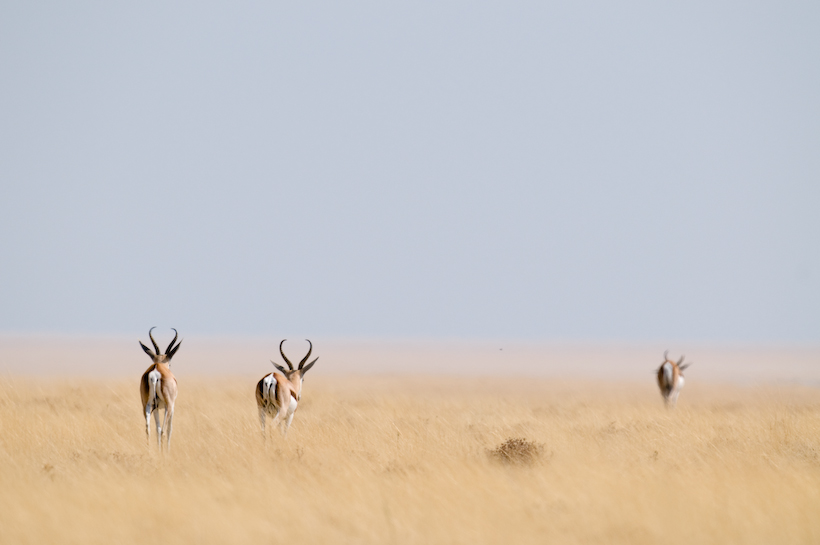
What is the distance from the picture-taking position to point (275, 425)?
13.0 m

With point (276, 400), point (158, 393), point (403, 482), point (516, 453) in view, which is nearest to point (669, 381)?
point (516, 453)

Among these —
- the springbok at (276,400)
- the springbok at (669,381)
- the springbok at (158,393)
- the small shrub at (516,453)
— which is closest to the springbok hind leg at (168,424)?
the springbok at (158,393)

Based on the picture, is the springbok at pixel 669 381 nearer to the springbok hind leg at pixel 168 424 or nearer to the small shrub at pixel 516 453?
the small shrub at pixel 516 453

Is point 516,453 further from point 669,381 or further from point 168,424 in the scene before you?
point 669,381

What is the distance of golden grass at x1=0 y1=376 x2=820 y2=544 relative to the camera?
7.00 m

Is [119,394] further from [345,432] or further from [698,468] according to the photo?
[698,468]

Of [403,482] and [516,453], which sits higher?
[516,453]

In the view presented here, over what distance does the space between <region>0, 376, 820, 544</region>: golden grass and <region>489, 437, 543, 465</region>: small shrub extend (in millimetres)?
164

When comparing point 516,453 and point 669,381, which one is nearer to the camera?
point 516,453

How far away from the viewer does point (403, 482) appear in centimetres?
879

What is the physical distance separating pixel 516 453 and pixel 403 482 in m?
2.22

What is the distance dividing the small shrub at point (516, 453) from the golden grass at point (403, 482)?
16cm

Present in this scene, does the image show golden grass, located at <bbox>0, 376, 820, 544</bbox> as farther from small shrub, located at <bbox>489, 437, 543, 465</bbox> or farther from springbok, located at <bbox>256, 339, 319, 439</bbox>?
springbok, located at <bbox>256, 339, 319, 439</bbox>

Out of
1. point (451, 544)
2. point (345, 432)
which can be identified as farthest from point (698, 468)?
point (345, 432)
